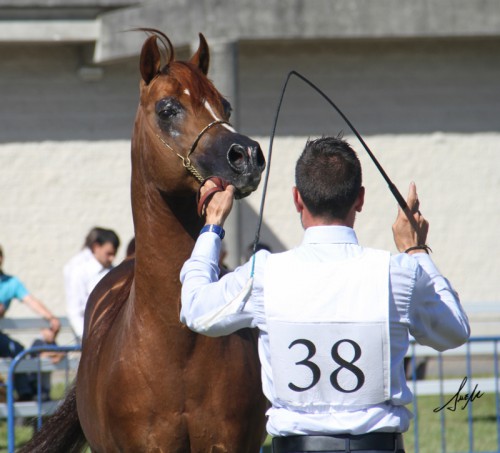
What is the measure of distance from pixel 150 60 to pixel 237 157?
0.73 metres

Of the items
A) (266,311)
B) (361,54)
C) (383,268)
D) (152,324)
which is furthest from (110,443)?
(361,54)

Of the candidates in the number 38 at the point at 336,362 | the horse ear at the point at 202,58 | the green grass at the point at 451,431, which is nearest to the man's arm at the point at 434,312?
the number 38 at the point at 336,362

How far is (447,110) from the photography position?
14336mm

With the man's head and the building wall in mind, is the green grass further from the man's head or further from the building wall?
the building wall

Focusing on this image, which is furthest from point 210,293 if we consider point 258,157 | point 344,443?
point 258,157

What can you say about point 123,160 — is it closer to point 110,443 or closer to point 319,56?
point 319,56

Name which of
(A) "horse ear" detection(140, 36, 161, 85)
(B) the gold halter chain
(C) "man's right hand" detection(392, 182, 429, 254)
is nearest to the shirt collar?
(C) "man's right hand" detection(392, 182, 429, 254)

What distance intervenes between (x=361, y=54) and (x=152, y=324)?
1031 centimetres

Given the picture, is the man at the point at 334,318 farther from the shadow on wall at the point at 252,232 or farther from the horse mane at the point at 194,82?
the shadow on wall at the point at 252,232

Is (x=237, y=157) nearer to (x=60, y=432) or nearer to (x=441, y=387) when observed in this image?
(x=60, y=432)

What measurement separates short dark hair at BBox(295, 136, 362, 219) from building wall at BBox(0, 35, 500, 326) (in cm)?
1026

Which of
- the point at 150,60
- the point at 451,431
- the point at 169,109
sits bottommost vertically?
the point at 451,431

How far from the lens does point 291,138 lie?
46.0 ft

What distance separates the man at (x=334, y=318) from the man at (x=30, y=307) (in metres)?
6.52
